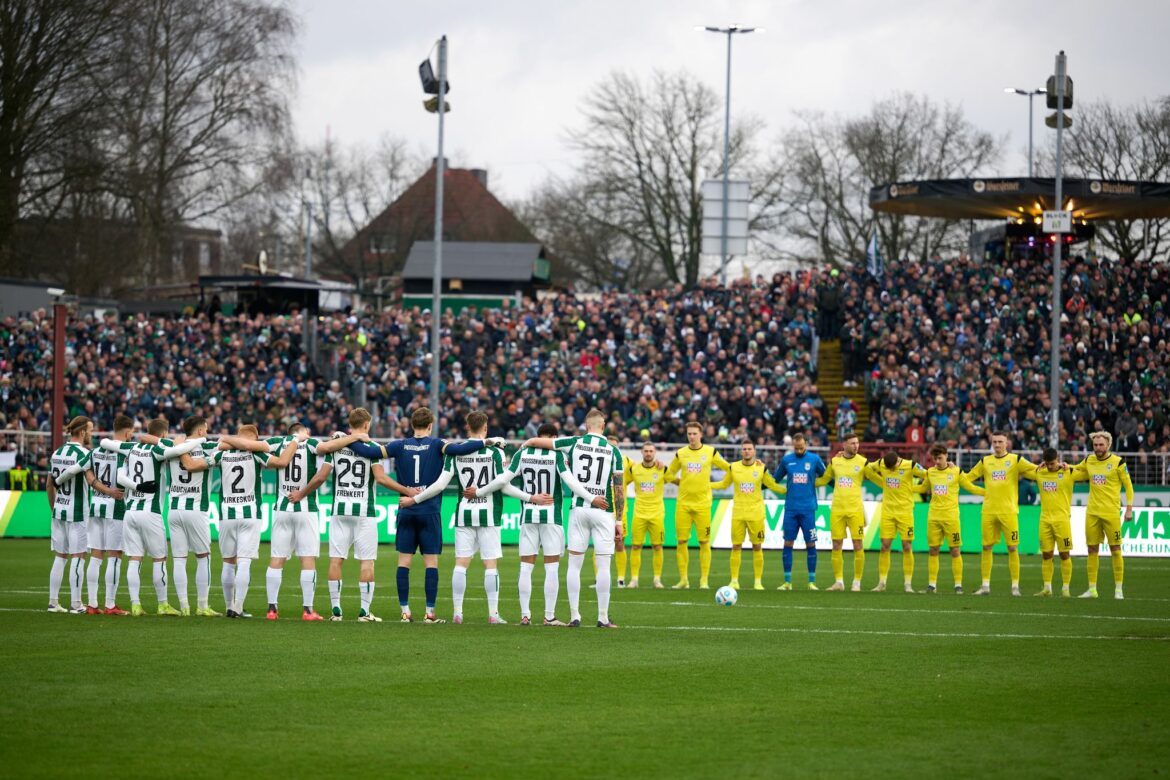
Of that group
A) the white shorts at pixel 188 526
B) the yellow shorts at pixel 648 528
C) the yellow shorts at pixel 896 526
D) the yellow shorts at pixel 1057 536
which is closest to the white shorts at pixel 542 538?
the white shorts at pixel 188 526

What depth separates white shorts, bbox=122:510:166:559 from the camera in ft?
58.2

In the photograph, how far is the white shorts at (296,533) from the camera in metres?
17.1

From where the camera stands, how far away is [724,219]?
40.7 metres

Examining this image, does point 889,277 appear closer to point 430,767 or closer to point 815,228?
point 815,228

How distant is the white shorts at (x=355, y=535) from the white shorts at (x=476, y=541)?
988 millimetres

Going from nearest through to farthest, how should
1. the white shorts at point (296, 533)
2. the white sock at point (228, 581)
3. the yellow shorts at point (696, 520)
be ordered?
the white shorts at point (296, 533) < the white sock at point (228, 581) < the yellow shorts at point (696, 520)

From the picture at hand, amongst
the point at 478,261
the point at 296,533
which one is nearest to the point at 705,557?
the point at 296,533

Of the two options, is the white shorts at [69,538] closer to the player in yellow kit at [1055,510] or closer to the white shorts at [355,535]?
the white shorts at [355,535]

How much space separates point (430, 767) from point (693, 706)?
2.83 metres

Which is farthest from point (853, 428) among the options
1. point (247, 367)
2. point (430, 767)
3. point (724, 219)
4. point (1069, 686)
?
point (430, 767)

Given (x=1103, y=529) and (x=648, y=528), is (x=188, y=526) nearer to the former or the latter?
(x=648, y=528)

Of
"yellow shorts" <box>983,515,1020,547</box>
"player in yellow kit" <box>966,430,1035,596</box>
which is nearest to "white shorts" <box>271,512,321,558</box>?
"player in yellow kit" <box>966,430,1035,596</box>

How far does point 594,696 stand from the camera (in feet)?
38.3

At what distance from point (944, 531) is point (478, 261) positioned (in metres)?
42.4
